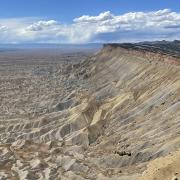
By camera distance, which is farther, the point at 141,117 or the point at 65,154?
the point at 141,117

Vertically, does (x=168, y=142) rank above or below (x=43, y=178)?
above

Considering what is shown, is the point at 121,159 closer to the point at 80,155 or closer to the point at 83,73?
the point at 80,155

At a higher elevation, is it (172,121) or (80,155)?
(172,121)

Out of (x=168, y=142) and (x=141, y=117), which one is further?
(x=141, y=117)

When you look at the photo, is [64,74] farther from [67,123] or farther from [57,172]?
[57,172]

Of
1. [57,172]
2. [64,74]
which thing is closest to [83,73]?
[64,74]

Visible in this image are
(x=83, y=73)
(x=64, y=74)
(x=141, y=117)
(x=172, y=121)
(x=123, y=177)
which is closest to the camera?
(x=123, y=177)

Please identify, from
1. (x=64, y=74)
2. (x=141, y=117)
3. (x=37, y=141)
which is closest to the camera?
(x=141, y=117)

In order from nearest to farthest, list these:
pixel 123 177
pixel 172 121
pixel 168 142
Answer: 1. pixel 123 177
2. pixel 168 142
3. pixel 172 121

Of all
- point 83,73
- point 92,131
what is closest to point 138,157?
point 92,131
